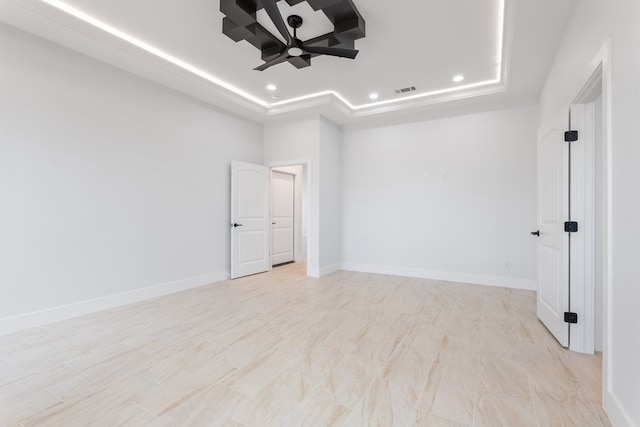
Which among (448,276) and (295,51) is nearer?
(295,51)

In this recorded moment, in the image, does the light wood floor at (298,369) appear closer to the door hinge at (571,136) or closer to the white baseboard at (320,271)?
the white baseboard at (320,271)

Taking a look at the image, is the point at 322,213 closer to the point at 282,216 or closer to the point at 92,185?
the point at 282,216

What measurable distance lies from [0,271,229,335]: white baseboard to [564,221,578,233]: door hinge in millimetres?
4491

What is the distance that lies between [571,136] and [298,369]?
2.88 metres

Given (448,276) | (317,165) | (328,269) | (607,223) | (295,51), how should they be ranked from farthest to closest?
(328,269) < (317,165) < (448,276) < (295,51) < (607,223)

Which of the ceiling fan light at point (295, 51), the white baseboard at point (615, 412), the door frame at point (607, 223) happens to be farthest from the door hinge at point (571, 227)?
the ceiling fan light at point (295, 51)

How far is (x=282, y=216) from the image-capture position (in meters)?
6.84

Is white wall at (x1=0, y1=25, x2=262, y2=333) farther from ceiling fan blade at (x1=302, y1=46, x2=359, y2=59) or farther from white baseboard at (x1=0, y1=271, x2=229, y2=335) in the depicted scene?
ceiling fan blade at (x1=302, y1=46, x2=359, y2=59)

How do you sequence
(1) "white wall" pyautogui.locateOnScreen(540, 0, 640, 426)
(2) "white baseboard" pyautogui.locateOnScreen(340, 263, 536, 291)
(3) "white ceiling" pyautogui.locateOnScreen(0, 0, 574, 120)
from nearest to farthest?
(1) "white wall" pyautogui.locateOnScreen(540, 0, 640, 426) → (3) "white ceiling" pyautogui.locateOnScreen(0, 0, 574, 120) → (2) "white baseboard" pyautogui.locateOnScreen(340, 263, 536, 291)

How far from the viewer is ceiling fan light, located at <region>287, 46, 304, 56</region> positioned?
8.99ft

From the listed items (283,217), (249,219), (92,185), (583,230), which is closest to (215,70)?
(92,185)

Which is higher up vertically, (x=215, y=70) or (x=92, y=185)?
(x=215, y=70)

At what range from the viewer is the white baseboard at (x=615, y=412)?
53.3 inches

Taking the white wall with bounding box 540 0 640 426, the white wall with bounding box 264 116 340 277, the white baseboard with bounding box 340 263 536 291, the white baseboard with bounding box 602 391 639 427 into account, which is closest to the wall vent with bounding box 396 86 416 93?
the white wall with bounding box 264 116 340 277
